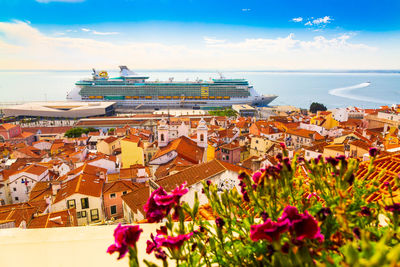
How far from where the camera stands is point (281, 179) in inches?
53.7

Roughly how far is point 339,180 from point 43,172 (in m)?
16.6

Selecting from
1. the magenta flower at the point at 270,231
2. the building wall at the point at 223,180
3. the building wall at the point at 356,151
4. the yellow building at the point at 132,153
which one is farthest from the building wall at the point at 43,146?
the magenta flower at the point at 270,231

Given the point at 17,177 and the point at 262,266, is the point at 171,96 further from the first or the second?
the point at 262,266

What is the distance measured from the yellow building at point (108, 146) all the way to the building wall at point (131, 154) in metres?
4.58

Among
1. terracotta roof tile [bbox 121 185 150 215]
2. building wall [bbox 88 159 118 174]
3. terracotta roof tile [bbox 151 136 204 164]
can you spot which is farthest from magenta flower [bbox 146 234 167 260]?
building wall [bbox 88 159 118 174]

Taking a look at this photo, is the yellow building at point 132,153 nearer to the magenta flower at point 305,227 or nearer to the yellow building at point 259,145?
the yellow building at point 259,145

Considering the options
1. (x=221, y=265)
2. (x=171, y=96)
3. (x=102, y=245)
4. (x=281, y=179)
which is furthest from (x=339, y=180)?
(x=171, y=96)

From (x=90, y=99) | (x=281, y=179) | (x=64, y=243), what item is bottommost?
(x=90, y=99)

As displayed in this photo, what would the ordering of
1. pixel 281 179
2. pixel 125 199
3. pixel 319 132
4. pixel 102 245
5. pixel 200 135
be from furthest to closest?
1. pixel 319 132
2. pixel 200 135
3. pixel 125 199
4. pixel 102 245
5. pixel 281 179

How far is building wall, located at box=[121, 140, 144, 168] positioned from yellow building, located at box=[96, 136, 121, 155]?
458 cm

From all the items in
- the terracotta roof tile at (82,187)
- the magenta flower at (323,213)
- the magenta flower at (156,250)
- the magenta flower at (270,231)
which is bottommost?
the terracotta roof tile at (82,187)

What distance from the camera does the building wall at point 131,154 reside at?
56.5 ft

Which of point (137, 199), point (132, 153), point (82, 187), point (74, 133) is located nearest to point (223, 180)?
point (137, 199)

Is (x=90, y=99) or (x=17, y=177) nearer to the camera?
(x=17, y=177)
